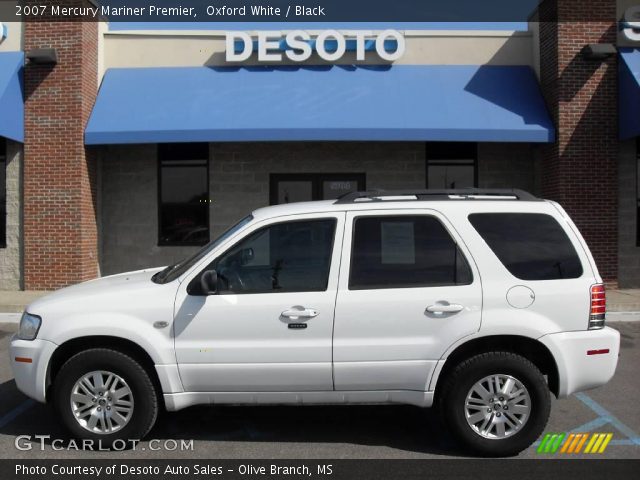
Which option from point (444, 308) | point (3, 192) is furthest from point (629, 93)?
point (3, 192)

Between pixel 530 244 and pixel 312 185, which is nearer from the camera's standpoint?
pixel 530 244

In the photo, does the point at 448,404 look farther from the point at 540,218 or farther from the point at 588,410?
the point at 588,410

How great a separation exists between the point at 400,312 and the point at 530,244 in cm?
112

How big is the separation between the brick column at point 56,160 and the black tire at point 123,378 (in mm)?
7930

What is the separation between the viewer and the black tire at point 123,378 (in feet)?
14.1

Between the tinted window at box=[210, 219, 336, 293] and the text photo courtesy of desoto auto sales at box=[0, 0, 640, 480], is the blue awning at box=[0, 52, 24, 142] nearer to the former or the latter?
the text photo courtesy of desoto auto sales at box=[0, 0, 640, 480]

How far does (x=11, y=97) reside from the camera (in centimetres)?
1141

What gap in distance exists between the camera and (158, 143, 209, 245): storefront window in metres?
12.9

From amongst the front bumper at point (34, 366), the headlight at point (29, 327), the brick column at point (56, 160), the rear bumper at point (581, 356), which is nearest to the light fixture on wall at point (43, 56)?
the brick column at point (56, 160)

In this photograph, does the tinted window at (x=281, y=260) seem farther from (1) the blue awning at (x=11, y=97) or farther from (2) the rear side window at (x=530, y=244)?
(1) the blue awning at (x=11, y=97)

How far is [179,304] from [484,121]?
8.57 meters

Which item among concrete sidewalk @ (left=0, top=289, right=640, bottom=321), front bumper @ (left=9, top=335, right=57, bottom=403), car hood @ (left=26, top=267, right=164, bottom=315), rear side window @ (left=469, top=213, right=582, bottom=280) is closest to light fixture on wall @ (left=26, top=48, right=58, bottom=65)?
concrete sidewalk @ (left=0, top=289, right=640, bottom=321)

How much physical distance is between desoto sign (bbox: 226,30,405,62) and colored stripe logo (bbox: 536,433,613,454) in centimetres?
923

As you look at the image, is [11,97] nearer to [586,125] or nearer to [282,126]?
[282,126]
